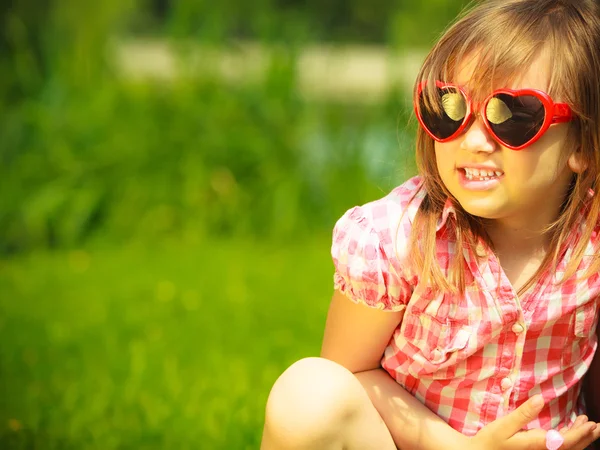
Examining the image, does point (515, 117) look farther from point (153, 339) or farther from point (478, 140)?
point (153, 339)

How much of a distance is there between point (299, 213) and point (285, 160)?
1.06 feet

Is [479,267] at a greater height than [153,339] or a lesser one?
greater

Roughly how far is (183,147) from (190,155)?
0.07 metres

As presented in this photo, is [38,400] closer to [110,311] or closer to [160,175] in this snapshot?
[110,311]

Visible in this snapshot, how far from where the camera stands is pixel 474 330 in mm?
2012

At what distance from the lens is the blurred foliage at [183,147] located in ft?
16.9

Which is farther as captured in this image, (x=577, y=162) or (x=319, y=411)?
(x=577, y=162)

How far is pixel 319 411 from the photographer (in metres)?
1.90

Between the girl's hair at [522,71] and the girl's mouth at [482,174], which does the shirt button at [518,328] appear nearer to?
the girl's hair at [522,71]

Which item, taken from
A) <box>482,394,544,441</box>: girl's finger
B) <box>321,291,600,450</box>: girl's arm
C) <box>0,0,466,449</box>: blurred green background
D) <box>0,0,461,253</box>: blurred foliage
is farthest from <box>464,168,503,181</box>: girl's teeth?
<box>0,0,461,253</box>: blurred foliage

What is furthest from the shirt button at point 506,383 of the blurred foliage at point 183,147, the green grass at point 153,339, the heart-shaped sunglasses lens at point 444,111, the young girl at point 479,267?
the blurred foliage at point 183,147

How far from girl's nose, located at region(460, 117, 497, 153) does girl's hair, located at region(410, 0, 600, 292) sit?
0.20 ft

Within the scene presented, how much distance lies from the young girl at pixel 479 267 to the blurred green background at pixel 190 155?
1.70 m

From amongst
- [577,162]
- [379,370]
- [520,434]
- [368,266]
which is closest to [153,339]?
[379,370]
